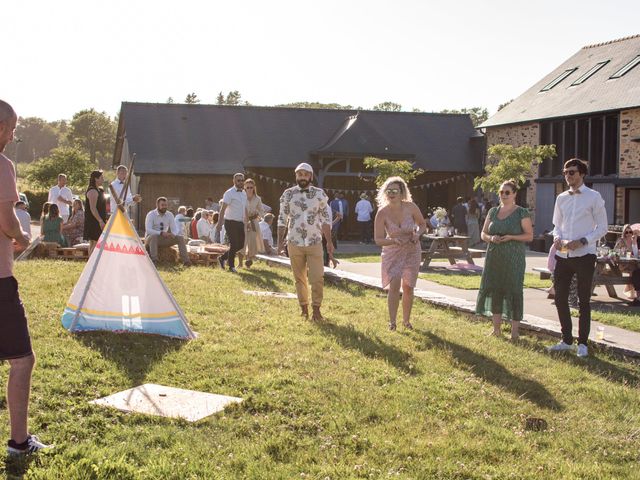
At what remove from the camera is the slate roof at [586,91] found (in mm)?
26344

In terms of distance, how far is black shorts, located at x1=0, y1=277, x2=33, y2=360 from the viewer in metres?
4.08

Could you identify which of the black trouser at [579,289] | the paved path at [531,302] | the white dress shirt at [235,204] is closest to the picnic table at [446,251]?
the paved path at [531,302]

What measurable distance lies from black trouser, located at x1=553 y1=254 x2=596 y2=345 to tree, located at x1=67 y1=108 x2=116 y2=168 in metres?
89.5

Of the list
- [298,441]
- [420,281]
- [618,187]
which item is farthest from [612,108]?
[298,441]

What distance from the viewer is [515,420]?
5.35 meters

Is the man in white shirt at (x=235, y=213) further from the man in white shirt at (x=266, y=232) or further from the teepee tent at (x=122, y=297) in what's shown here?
the teepee tent at (x=122, y=297)

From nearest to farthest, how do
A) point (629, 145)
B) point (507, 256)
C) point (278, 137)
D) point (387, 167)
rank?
point (507, 256) < point (629, 145) < point (387, 167) < point (278, 137)

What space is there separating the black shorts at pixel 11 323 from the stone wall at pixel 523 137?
27.2m

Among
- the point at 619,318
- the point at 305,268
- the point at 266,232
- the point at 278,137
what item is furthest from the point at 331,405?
the point at 278,137

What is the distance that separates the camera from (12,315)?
13.4 feet

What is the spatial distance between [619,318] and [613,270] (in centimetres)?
236

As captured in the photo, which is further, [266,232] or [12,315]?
[266,232]

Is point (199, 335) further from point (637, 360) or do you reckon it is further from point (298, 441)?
point (637, 360)

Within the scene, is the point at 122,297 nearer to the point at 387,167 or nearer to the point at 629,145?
the point at 387,167
